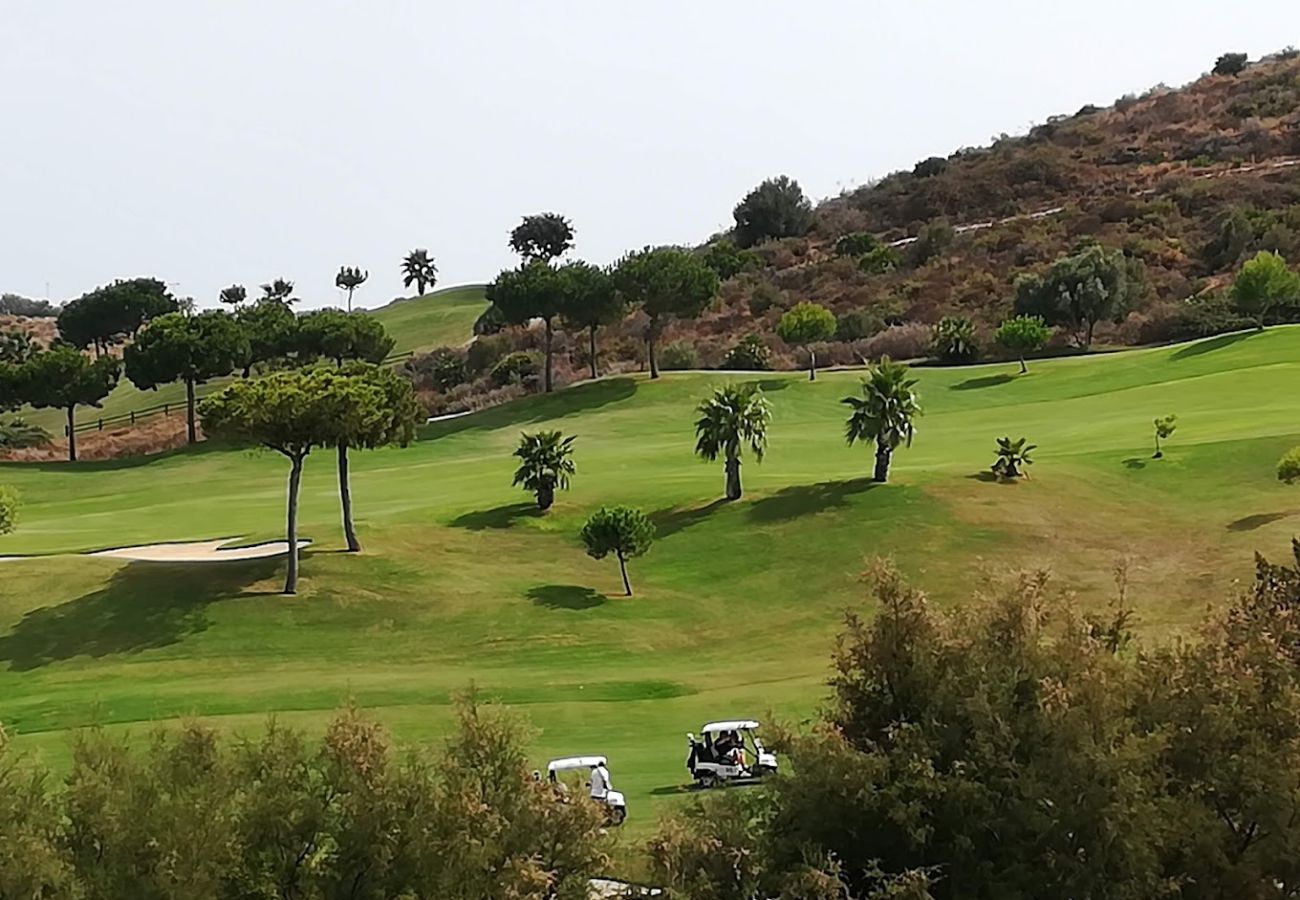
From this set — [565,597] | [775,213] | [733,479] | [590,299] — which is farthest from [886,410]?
[775,213]

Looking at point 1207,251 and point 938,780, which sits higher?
point 1207,251

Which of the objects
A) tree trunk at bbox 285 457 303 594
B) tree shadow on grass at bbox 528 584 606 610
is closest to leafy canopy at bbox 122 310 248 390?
tree trunk at bbox 285 457 303 594

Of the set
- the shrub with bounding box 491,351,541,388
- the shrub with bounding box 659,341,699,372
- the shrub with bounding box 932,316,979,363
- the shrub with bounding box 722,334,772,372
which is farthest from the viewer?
the shrub with bounding box 491,351,541,388

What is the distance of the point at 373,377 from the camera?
4759 centimetres

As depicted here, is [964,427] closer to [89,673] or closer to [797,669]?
[797,669]

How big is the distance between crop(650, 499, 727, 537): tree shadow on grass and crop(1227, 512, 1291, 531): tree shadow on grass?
16726 millimetres

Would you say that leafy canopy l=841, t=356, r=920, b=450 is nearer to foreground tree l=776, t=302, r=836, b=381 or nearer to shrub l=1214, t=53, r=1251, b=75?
foreground tree l=776, t=302, r=836, b=381

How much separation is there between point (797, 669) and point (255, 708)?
13080 millimetres

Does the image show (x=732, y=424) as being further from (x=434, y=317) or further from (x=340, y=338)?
(x=434, y=317)

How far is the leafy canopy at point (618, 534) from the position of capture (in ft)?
139

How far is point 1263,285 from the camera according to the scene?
77500mm

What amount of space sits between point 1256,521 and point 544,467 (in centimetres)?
2359

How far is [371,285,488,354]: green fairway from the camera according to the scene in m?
141

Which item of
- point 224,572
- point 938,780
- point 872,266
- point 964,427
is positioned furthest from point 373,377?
point 872,266
